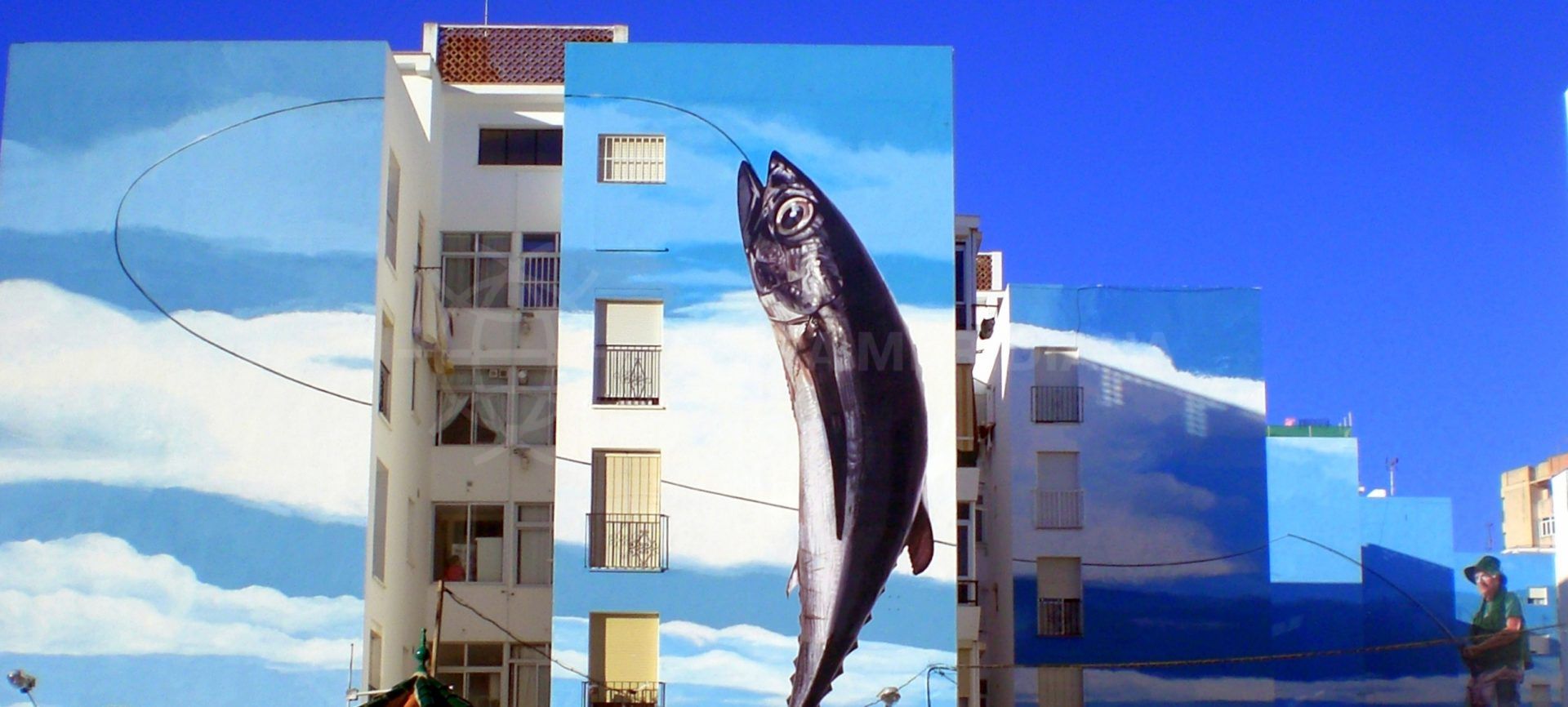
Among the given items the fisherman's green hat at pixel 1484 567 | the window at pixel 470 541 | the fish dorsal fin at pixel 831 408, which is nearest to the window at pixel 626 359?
the fish dorsal fin at pixel 831 408

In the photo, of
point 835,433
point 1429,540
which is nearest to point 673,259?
point 835,433

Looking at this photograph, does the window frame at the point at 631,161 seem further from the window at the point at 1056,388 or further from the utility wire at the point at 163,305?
the window at the point at 1056,388

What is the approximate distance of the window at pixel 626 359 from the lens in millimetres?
35656

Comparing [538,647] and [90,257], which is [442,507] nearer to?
[538,647]

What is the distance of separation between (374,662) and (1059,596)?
1626 centimetres

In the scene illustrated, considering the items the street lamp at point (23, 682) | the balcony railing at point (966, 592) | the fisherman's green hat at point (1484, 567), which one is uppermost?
the fisherman's green hat at point (1484, 567)

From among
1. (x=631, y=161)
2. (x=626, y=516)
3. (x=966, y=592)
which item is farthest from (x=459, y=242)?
(x=966, y=592)

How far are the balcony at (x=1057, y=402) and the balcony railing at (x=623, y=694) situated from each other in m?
13.6

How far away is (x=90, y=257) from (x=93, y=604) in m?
5.48

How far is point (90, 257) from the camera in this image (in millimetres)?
34312

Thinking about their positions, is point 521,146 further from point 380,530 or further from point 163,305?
point 380,530

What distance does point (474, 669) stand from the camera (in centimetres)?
3688

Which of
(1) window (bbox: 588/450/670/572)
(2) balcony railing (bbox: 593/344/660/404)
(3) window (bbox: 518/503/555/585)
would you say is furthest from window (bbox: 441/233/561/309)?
(1) window (bbox: 588/450/670/572)

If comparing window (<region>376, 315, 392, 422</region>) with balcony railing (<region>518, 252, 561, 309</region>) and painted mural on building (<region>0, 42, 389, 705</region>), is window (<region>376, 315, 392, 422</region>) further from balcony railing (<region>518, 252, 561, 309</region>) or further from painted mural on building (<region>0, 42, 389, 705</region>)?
balcony railing (<region>518, 252, 561, 309</region>)
